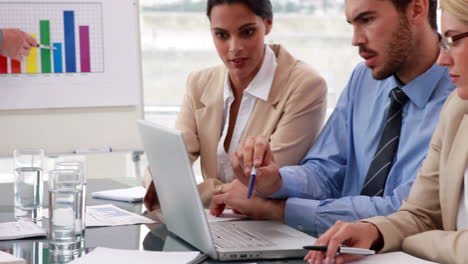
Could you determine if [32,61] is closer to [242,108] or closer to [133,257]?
[242,108]

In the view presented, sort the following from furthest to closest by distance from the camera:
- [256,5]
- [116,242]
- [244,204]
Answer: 1. [256,5]
2. [244,204]
3. [116,242]

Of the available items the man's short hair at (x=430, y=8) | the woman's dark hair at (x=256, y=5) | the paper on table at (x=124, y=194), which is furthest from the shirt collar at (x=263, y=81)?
the man's short hair at (x=430, y=8)

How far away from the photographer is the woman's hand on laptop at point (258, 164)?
177cm

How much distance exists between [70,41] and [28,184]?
1.64m

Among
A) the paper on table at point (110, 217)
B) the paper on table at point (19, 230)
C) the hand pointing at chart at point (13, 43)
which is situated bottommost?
the paper on table at point (110, 217)

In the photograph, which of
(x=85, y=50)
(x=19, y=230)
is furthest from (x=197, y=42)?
(x=19, y=230)

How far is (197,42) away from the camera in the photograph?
494cm

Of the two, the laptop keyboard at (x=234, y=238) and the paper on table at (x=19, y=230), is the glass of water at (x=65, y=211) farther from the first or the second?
the laptop keyboard at (x=234, y=238)

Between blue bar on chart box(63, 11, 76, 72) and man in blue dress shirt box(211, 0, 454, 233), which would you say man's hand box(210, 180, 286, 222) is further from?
blue bar on chart box(63, 11, 76, 72)

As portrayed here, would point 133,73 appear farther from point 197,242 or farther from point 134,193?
point 197,242

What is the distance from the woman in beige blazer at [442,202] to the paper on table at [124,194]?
897 mm

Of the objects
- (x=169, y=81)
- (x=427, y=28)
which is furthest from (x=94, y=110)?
(x=427, y=28)

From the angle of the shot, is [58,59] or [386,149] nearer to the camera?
[386,149]

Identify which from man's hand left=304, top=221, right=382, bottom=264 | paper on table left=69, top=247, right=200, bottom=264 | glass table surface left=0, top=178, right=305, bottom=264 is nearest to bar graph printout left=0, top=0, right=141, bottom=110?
glass table surface left=0, top=178, right=305, bottom=264
